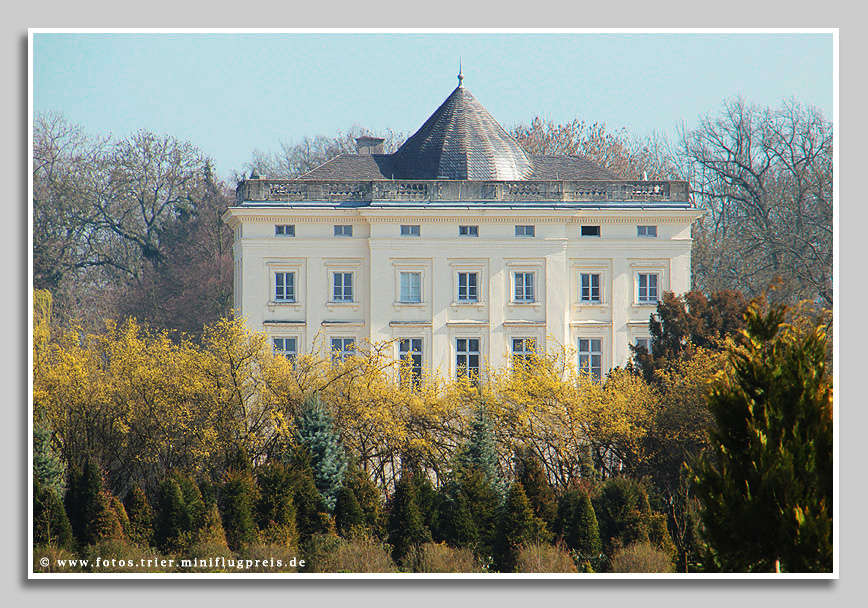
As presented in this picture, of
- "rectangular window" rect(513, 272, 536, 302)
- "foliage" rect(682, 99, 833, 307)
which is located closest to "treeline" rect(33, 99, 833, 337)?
"foliage" rect(682, 99, 833, 307)

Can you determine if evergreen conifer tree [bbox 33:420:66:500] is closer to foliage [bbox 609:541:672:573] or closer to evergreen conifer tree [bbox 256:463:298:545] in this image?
evergreen conifer tree [bbox 256:463:298:545]

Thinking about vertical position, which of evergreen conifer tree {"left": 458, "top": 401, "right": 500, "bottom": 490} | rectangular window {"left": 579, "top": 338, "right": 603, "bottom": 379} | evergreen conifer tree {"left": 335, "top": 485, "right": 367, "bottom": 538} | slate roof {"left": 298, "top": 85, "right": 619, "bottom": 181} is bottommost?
evergreen conifer tree {"left": 335, "top": 485, "right": 367, "bottom": 538}

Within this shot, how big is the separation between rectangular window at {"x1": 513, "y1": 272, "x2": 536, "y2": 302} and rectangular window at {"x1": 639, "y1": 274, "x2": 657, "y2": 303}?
366 cm

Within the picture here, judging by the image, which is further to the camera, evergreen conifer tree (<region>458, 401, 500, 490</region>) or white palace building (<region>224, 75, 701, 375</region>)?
white palace building (<region>224, 75, 701, 375</region>)

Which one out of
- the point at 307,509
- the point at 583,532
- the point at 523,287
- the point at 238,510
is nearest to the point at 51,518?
the point at 238,510

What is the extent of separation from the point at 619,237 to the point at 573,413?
45.0ft

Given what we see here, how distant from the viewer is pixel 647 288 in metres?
36.9

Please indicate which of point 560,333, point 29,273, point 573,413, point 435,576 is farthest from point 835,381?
point 560,333

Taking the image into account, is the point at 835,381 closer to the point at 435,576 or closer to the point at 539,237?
the point at 435,576

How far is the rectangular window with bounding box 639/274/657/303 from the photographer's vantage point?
121 ft

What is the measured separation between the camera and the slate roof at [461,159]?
1524 inches

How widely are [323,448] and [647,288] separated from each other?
17628 millimetres

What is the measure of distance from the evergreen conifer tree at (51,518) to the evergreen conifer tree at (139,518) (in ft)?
4.09

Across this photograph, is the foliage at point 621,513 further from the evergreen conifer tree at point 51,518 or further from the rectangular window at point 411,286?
the rectangular window at point 411,286
